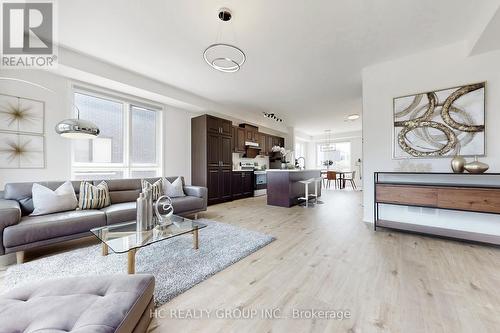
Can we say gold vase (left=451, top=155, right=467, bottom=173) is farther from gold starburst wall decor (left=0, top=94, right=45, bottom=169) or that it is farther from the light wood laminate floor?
gold starburst wall decor (left=0, top=94, right=45, bottom=169)

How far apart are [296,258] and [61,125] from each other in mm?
3028

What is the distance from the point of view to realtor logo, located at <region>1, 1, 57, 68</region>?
2.32m

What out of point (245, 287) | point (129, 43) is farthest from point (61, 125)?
point (245, 287)

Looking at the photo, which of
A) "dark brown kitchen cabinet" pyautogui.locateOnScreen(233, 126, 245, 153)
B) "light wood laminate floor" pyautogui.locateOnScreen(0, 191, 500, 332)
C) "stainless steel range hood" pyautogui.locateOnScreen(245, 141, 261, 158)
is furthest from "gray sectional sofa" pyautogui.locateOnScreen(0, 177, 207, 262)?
"stainless steel range hood" pyautogui.locateOnScreen(245, 141, 261, 158)

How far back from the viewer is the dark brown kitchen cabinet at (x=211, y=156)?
5.27 m

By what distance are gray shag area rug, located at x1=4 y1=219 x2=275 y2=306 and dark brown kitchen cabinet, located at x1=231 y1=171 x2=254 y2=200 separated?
135 inches

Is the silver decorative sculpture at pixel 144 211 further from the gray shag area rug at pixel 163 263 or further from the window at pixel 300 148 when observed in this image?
the window at pixel 300 148

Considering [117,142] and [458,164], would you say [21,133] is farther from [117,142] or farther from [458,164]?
[458,164]

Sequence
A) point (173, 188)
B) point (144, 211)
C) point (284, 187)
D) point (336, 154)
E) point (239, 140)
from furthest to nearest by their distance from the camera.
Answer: point (336, 154) < point (239, 140) < point (284, 187) < point (173, 188) < point (144, 211)

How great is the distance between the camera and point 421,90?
3098 mm

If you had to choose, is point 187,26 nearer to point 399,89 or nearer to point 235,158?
point 399,89

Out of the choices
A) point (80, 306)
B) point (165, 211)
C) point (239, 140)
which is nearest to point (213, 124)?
point (239, 140)

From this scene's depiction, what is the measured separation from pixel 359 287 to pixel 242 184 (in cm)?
498

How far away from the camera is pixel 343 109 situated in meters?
6.24
